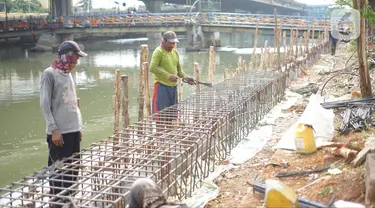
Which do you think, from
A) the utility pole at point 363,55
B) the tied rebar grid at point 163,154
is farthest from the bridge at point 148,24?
the utility pole at point 363,55

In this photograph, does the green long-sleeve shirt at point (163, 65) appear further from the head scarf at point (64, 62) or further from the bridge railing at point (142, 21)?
the bridge railing at point (142, 21)

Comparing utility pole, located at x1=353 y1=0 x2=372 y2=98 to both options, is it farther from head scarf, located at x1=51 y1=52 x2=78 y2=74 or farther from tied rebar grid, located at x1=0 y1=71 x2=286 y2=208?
head scarf, located at x1=51 y1=52 x2=78 y2=74

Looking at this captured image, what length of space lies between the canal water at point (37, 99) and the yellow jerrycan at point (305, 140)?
17.6 ft

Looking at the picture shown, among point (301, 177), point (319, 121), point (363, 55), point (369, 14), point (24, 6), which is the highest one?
point (24, 6)

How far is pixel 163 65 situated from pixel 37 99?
34.4ft

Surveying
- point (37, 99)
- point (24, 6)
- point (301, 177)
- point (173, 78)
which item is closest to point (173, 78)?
point (173, 78)

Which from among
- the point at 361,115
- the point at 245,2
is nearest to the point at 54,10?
the point at 245,2

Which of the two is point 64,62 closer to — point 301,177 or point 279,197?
point 279,197

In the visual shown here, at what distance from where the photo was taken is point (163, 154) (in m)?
4.29

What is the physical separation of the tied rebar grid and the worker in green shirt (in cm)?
29

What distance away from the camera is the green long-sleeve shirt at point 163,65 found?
5.94 m

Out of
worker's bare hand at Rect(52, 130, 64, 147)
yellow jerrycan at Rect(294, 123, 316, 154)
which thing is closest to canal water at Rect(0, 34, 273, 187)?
worker's bare hand at Rect(52, 130, 64, 147)

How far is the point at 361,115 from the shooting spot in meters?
5.47

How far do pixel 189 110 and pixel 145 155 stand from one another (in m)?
1.84
